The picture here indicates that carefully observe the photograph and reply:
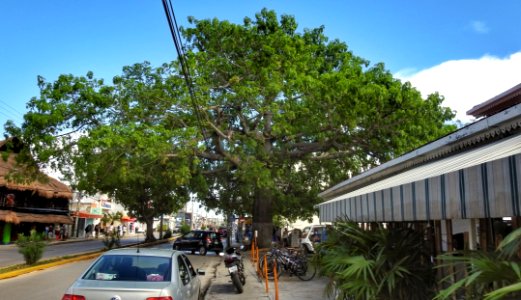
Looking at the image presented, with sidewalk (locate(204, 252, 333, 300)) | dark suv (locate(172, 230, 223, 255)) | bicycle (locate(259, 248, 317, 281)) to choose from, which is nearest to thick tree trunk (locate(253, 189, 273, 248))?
dark suv (locate(172, 230, 223, 255))

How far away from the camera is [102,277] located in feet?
22.2

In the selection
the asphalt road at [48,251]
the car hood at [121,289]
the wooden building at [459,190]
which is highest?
the wooden building at [459,190]

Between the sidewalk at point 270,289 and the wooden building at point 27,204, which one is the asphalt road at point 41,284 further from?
the wooden building at point 27,204

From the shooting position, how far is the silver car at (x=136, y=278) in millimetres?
6098

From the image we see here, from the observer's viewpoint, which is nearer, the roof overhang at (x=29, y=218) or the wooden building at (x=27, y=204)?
the roof overhang at (x=29, y=218)

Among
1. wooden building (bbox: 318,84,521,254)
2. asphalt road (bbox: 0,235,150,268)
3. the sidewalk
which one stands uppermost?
wooden building (bbox: 318,84,521,254)

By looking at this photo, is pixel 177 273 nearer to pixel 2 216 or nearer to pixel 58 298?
pixel 58 298

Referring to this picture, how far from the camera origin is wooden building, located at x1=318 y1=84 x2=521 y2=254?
358 centimetres

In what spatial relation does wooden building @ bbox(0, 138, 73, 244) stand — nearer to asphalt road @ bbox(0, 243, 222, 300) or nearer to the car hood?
asphalt road @ bbox(0, 243, 222, 300)

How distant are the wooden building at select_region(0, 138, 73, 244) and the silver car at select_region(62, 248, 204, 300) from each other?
99.4 feet

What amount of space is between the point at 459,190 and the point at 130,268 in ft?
15.9

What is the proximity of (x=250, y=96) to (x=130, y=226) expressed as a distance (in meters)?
77.8

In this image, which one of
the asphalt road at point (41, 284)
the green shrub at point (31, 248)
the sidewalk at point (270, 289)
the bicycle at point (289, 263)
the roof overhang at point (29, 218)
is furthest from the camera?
the roof overhang at point (29, 218)

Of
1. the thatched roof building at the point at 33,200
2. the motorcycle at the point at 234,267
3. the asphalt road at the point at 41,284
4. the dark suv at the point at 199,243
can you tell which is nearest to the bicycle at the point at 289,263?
the motorcycle at the point at 234,267
